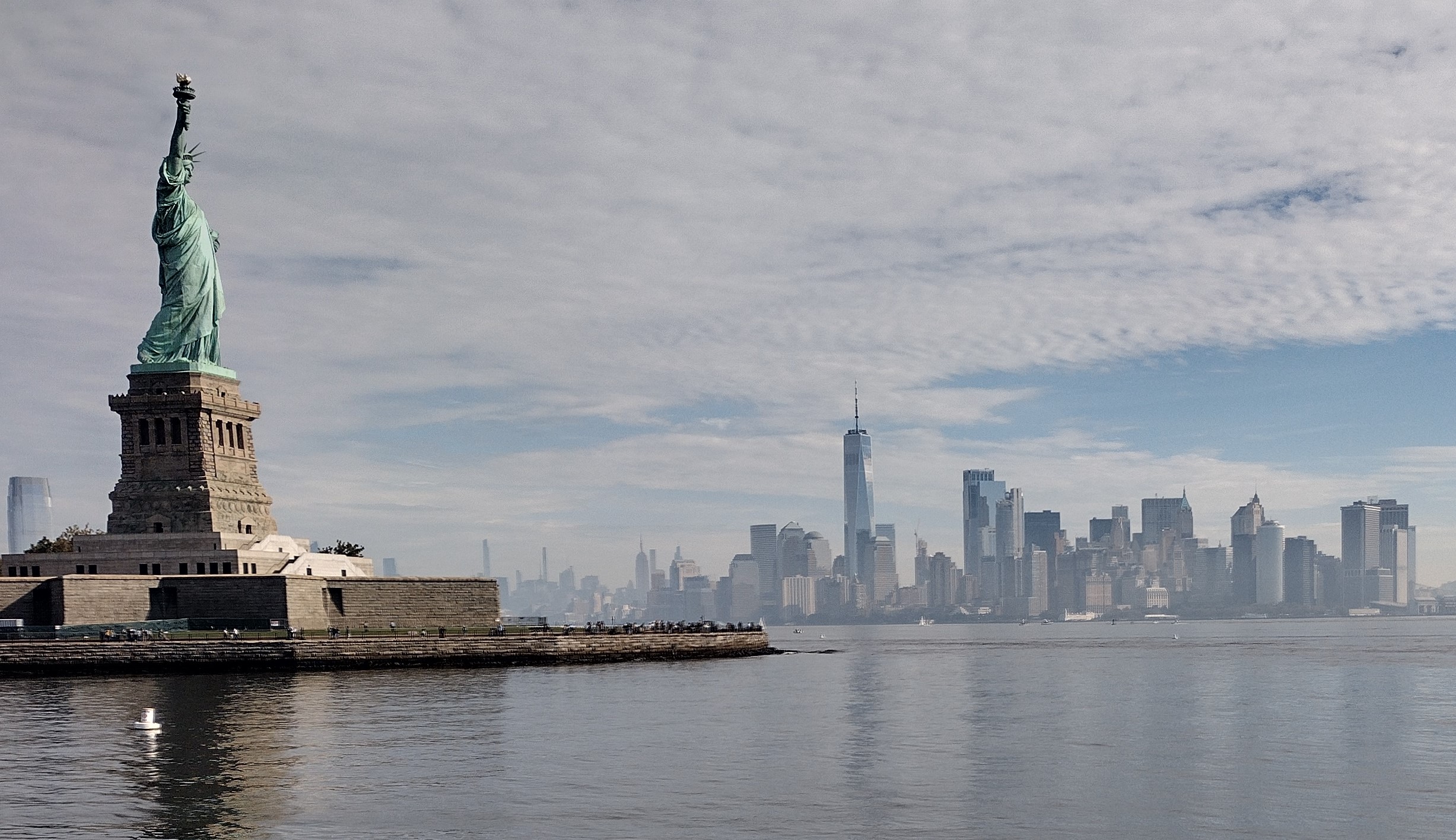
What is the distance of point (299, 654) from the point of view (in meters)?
88.8

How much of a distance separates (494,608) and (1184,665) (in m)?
54.8

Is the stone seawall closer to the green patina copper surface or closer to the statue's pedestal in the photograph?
the statue's pedestal

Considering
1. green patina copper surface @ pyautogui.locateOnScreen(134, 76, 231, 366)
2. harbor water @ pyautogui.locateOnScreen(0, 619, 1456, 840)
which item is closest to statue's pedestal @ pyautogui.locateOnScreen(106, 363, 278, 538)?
green patina copper surface @ pyautogui.locateOnScreen(134, 76, 231, 366)

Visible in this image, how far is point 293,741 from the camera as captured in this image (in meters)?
54.5

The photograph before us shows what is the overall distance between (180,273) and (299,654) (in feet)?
102

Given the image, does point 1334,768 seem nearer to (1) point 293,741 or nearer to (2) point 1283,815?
(2) point 1283,815

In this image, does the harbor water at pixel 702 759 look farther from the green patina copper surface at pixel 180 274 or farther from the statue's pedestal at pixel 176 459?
the green patina copper surface at pixel 180 274

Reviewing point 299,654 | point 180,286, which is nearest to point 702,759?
point 299,654

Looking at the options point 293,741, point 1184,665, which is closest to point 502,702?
point 293,741

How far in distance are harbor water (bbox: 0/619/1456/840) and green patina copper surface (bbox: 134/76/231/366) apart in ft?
79.2

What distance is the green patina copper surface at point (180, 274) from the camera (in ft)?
338

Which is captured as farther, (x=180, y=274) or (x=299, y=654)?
(x=180, y=274)

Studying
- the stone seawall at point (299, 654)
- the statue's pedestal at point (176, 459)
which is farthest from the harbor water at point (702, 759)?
the statue's pedestal at point (176, 459)

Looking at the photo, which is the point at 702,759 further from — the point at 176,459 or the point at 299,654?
the point at 176,459
